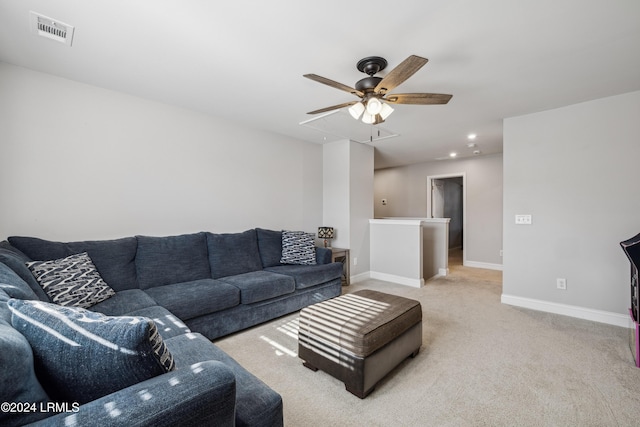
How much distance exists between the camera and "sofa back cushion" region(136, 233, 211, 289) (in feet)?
8.86

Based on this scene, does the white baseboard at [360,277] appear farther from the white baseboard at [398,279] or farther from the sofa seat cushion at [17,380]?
the sofa seat cushion at [17,380]

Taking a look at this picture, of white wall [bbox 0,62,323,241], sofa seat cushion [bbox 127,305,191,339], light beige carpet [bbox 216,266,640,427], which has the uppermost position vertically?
white wall [bbox 0,62,323,241]

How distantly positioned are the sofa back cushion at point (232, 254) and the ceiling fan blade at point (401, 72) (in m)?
2.33

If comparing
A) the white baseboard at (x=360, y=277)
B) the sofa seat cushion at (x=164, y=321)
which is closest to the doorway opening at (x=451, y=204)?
the white baseboard at (x=360, y=277)

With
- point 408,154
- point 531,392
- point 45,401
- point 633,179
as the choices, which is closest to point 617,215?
point 633,179

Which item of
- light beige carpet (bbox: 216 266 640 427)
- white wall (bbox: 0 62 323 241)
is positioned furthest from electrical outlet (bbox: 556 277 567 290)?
white wall (bbox: 0 62 323 241)

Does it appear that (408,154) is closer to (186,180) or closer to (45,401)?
(186,180)

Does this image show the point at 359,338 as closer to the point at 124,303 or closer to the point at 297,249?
the point at 124,303

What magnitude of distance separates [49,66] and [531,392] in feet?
14.7

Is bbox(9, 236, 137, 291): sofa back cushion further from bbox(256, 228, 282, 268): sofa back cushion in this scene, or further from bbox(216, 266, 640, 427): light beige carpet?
bbox(256, 228, 282, 268): sofa back cushion

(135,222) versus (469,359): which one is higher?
(135,222)

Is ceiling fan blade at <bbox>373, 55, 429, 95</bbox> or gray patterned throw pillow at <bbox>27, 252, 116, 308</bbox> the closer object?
ceiling fan blade at <bbox>373, 55, 429, 95</bbox>

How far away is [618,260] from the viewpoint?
2938 mm

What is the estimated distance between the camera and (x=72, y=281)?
2.06 metres
